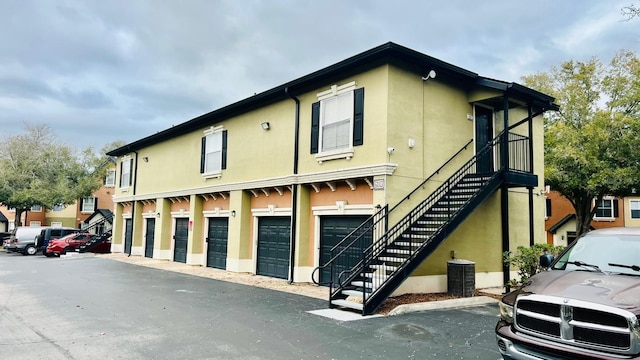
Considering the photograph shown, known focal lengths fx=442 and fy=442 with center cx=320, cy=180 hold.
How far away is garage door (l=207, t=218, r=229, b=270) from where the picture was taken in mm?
18391

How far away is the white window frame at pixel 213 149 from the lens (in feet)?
60.7

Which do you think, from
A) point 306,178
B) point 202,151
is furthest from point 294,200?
point 202,151

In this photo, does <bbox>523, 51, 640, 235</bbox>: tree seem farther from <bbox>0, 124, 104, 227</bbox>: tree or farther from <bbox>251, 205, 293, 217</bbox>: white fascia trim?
<bbox>0, 124, 104, 227</bbox>: tree

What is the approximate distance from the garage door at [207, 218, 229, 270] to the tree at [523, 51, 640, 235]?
1653 centimetres

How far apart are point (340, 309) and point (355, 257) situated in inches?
119

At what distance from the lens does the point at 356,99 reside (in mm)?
12508

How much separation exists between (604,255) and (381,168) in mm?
6329

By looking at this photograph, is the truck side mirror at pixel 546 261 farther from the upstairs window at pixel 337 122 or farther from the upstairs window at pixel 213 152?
the upstairs window at pixel 213 152

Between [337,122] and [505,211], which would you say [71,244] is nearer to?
[337,122]

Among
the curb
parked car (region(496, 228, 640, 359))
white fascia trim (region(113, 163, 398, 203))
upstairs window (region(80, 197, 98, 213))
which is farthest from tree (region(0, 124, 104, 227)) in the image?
parked car (region(496, 228, 640, 359))

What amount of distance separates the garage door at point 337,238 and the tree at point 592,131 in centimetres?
1464

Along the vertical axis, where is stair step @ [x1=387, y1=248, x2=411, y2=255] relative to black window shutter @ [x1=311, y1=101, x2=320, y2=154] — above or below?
below

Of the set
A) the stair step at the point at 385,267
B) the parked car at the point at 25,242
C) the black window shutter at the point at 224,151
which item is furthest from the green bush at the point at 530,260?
the parked car at the point at 25,242

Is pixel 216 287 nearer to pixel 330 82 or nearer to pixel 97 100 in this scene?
pixel 330 82
